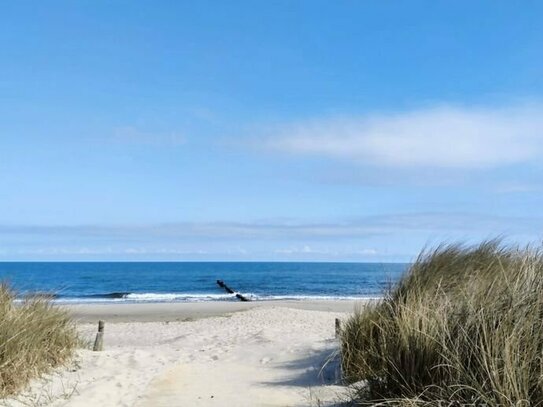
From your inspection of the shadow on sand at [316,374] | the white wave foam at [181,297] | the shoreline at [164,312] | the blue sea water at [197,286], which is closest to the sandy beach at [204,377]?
the shadow on sand at [316,374]

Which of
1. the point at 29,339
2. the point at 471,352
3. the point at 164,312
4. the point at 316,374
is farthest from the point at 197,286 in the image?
the point at 471,352

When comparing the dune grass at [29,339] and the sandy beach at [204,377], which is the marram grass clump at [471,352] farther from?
the dune grass at [29,339]

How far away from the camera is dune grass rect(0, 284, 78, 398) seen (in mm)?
7297

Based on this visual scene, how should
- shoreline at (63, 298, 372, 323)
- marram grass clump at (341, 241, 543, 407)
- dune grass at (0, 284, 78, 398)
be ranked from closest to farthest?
1. marram grass clump at (341, 241, 543, 407)
2. dune grass at (0, 284, 78, 398)
3. shoreline at (63, 298, 372, 323)

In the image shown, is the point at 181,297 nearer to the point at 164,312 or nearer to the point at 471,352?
the point at 164,312

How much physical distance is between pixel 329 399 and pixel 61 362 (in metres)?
4.52

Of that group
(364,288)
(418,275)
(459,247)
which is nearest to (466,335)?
(418,275)

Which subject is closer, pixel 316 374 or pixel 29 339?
pixel 29 339

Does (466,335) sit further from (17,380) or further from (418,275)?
(17,380)

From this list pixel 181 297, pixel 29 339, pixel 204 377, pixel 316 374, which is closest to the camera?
pixel 29 339

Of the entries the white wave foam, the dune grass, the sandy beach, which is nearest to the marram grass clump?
the sandy beach

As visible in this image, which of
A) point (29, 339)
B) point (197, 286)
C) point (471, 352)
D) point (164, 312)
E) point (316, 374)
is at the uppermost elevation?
point (471, 352)

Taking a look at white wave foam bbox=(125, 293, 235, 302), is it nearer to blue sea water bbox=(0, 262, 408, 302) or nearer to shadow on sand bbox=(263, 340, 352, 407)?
blue sea water bbox=(0, 262, 408, 302)

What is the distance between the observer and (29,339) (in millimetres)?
8031
